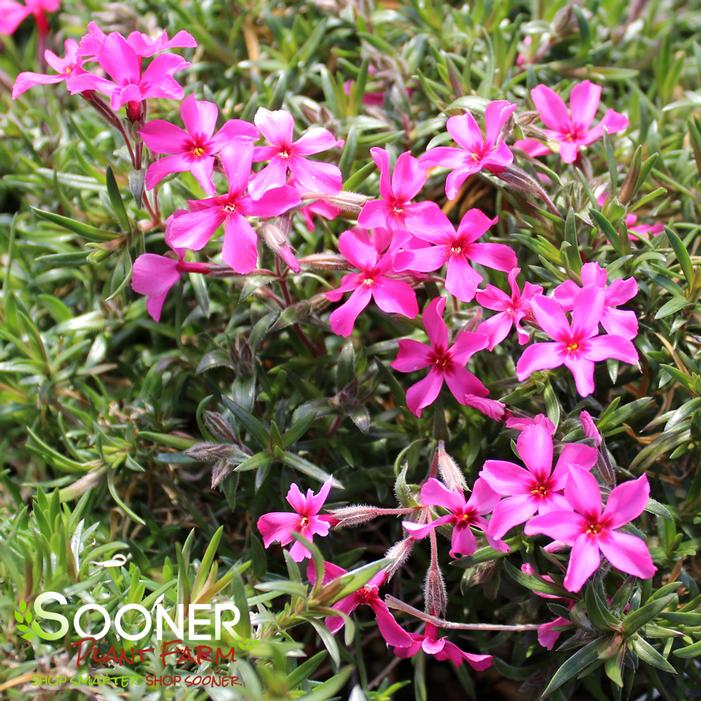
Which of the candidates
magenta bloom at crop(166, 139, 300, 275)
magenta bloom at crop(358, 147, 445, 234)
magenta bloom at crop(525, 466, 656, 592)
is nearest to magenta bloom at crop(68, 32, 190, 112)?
magenta bloom at crop(166, 139, 300, 275)

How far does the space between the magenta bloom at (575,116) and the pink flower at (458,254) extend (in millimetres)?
308

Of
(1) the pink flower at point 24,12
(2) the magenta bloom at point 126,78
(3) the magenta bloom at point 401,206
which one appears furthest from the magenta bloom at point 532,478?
(1) the pink flower at point 24,12

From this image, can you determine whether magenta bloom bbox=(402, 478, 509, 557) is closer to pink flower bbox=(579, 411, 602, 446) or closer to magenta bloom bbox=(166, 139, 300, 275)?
pink flower bbox=(579, 411, 602, 446)

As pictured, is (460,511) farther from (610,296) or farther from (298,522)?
(610,296)

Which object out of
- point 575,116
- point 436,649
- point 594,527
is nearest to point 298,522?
point 436,649

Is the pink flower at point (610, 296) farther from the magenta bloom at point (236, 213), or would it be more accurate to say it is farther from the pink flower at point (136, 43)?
the pink flower at point (136, 43)

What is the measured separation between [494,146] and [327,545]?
0.76 m

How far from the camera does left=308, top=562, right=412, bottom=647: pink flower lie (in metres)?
1.23

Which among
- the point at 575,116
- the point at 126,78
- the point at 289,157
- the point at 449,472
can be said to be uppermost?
the point at 126,78

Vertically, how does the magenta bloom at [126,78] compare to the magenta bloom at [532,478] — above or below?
above

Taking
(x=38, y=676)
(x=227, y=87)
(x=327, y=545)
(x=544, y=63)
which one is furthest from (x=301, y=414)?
(x=544, y=63)

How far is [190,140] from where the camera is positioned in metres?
1.28

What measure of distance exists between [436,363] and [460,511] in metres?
0.26

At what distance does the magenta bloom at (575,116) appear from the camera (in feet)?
4.91
